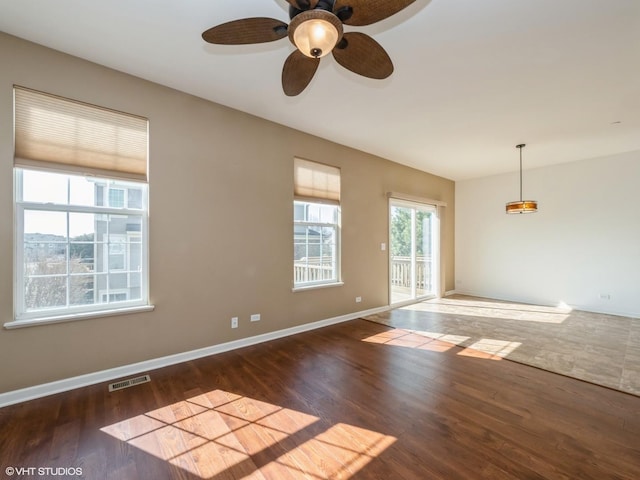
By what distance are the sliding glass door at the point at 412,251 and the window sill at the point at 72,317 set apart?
4107 millimetres

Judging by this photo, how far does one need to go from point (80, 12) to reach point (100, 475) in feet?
9.99

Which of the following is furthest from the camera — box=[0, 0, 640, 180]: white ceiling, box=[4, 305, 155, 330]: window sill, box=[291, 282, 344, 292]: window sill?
A: box=[291, 282, 344, 292]: window sill

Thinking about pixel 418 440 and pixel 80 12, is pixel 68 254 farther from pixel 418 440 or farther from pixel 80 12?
pixel 418 440

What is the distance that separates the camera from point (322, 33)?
4.45ft

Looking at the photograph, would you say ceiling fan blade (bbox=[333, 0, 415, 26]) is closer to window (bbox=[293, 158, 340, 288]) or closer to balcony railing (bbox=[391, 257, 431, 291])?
window (bbox=[293, 158, 340, 288])

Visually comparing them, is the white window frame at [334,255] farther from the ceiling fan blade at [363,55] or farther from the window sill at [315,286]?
the ceiling fan blade at [363,55]

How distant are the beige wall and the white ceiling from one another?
0.75ft

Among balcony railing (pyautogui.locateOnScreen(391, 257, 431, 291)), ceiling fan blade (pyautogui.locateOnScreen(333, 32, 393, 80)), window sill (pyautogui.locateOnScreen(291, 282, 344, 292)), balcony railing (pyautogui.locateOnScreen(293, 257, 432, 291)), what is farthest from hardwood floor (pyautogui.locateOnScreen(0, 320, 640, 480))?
balcony railing (pyautogui.locateOnScreen(391, 257, 431, 291))

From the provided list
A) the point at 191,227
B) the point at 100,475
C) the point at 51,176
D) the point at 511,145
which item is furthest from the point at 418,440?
the point at 511,145

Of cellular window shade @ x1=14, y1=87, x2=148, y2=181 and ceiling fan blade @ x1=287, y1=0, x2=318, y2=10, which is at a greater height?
ceiling fan blade @ x1=287, y1=0, x2=318, y2=10

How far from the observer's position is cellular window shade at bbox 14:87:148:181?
232 centimetres

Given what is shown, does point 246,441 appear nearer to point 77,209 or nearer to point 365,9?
point 77,209

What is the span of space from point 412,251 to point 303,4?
5.27 metres

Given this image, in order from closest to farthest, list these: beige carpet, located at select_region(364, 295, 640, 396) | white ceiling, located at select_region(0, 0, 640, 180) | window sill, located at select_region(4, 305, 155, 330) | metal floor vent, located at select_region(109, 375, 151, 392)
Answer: white ceiling, located at select_region(0, 0, 640, 180)
window sill, located at select_region(4, 305, 155, 330)
metal floor vent, located at select_region(109, 375, 151, 392)
beige carpet, located at select_region(364, 295, 640, 396)
